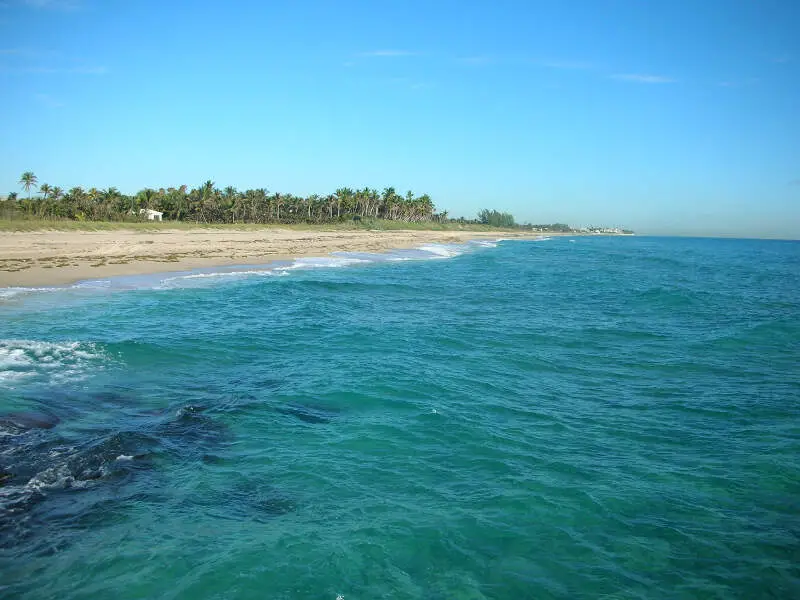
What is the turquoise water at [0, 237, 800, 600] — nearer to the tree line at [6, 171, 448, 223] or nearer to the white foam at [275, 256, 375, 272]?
the white foam at [275, 256, 375, 272]

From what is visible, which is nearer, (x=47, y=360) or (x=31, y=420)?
(x=31, y=420)

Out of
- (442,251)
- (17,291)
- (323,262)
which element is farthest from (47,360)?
(442,251)

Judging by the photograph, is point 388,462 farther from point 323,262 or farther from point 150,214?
point 150,214

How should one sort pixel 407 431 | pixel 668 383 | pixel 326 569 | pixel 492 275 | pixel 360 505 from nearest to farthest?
pixel 326 569
pixel 360 505
pixel 407 431
pixel 668 383
pixel 492 275

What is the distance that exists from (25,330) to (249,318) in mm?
6593

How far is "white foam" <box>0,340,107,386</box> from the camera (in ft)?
37.1

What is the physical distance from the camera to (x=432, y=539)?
6.18 metres

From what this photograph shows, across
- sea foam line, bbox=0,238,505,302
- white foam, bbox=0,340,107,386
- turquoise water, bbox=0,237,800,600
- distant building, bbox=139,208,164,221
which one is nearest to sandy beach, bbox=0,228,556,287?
sea foam line, bbox=0,238,505,302

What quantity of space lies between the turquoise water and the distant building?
58.8 meters

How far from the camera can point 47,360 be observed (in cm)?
1238

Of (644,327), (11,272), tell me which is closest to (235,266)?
(11,272)

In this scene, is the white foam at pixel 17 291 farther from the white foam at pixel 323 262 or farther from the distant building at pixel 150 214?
the distant building at pixel 150 214

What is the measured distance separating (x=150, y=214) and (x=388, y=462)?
7449cm

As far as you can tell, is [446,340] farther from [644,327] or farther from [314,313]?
[644,327]
